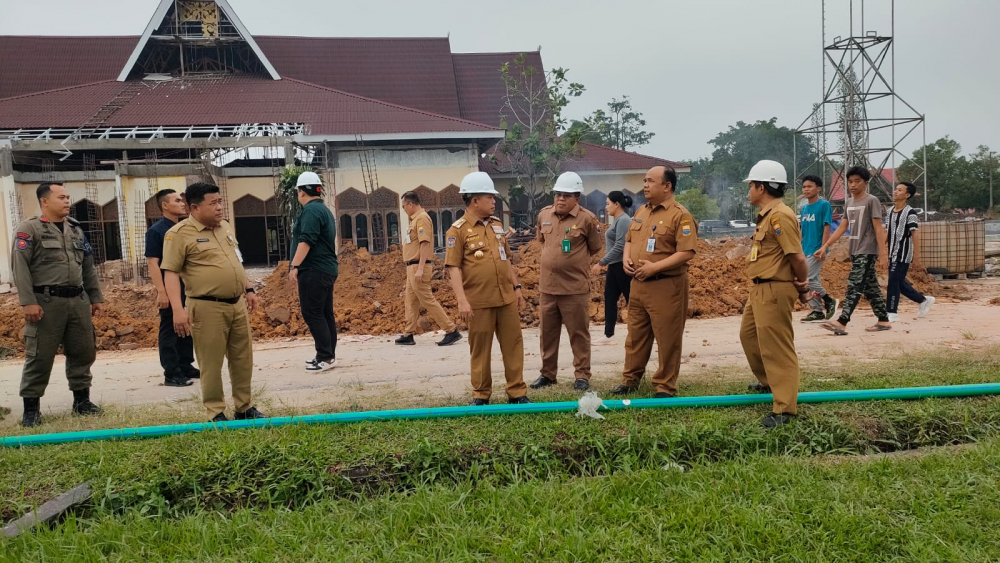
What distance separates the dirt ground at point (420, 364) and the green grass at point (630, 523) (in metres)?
1.73

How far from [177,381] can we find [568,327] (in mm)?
3876

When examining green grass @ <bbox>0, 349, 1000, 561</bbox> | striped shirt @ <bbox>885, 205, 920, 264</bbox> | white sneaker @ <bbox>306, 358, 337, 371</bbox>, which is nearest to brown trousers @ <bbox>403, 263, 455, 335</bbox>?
white sneaker @ <bbox>306, 358, 337, 371</bbox>

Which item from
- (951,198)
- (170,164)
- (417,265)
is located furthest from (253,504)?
(951,198)

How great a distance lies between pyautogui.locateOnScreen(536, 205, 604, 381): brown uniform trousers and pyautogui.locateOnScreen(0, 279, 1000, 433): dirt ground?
1.09 ft

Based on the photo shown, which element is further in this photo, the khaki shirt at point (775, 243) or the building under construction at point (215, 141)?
the building under construction at point (215, 141)

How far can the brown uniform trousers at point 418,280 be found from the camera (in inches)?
313

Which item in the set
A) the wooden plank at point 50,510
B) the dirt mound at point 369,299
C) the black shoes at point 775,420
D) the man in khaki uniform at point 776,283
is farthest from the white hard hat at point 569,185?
the dirt mound at point 369,299

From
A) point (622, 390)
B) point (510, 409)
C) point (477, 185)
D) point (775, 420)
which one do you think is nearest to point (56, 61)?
point (477, 185)

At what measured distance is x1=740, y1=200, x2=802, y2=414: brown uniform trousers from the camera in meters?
A: 4.32

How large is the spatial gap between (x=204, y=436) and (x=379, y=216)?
42.0 feet

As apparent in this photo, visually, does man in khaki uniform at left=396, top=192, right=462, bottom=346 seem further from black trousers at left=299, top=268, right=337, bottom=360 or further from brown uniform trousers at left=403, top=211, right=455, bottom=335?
black trousers at left=299, top=268, right=337, bottom=360

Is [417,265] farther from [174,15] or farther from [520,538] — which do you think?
[174,15]

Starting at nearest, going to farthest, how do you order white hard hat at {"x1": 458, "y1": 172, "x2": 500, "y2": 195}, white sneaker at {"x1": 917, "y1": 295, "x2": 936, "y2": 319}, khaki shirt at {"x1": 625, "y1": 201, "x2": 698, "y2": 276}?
khaki shirt at {"x1": 625, "y1": 201, "x2": 698, "y2": 276}, white hard hat at {"x1": 458, "y1": 172, "x2": 500, "y2": 195}, white sneaker at {"x1": 917, "y1": 295, "x2": 936, "y2": 319}

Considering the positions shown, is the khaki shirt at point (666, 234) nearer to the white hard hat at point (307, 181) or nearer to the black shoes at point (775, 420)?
the black shoes at point (775, 420)
